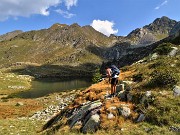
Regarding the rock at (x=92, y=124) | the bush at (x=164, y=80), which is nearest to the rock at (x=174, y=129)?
the rock at (x=92, y=124)

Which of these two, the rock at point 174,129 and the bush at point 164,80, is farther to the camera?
the bush at point 164,80

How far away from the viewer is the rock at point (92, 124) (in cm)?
1927

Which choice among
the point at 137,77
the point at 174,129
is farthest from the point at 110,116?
the point at 137,77

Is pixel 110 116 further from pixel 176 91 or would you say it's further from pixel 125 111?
pixel 176 91

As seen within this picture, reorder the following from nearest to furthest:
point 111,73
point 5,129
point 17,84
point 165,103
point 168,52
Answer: point 165,103
point 111,73
point 5,129
point 168,52
point 17,84

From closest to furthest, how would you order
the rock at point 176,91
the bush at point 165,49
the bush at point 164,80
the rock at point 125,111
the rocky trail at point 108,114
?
the rocky trail at point 108,114 < the rock at point 125,111 < the rock at point 176,91 < the bush at point 164,80 < the bush at point 165,49

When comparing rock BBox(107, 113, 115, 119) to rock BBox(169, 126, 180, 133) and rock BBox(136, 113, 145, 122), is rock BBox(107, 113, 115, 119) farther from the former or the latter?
rock BBox(169, 126, 180, 133)

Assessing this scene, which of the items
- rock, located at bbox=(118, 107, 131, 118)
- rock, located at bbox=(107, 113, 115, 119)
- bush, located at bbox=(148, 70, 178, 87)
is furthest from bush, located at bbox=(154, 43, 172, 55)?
rock, located at bbox=(107, 113, 115, 119)

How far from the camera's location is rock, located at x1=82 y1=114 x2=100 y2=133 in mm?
19266

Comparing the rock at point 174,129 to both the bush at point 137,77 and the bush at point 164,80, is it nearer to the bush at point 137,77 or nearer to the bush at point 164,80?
the bush at point 164,80

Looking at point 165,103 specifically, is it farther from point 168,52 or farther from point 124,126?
point 168,52

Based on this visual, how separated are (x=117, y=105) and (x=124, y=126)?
284cm

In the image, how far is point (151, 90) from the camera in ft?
70.9

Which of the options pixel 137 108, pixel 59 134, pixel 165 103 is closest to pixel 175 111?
pixel 165 103
